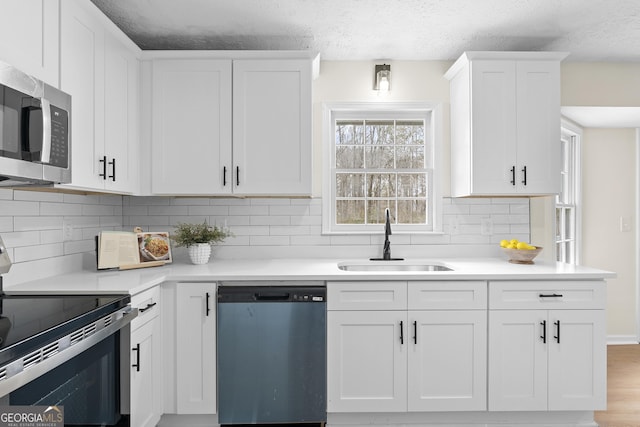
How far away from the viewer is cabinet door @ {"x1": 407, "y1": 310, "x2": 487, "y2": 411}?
2398 millimetres

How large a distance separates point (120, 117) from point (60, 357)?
5.11ft

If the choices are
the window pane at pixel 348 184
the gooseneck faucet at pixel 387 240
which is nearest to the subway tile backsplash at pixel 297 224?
the gooseneck faucet at pixel 387 240

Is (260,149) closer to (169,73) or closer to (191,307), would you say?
(169,73)

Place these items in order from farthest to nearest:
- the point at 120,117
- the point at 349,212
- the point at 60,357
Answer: the point at 349,212 → the point at 120,117 → the point at 60,357

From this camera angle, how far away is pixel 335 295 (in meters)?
2.39

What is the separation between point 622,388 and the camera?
2.99m

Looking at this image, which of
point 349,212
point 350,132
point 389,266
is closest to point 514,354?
point 389,266

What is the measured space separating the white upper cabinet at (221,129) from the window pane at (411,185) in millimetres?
910

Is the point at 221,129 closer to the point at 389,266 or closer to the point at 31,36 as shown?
the point at 31,36

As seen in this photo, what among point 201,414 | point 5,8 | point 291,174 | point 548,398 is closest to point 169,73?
point 291,174

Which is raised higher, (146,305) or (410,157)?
(410,157)

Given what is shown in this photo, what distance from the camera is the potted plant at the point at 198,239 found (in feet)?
9.18

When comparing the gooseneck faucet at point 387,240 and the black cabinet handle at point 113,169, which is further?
the gooseneck faucet at point 387,240

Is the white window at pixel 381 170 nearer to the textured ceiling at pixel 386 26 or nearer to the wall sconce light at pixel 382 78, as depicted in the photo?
the wall sconce light at pixel 382 78
